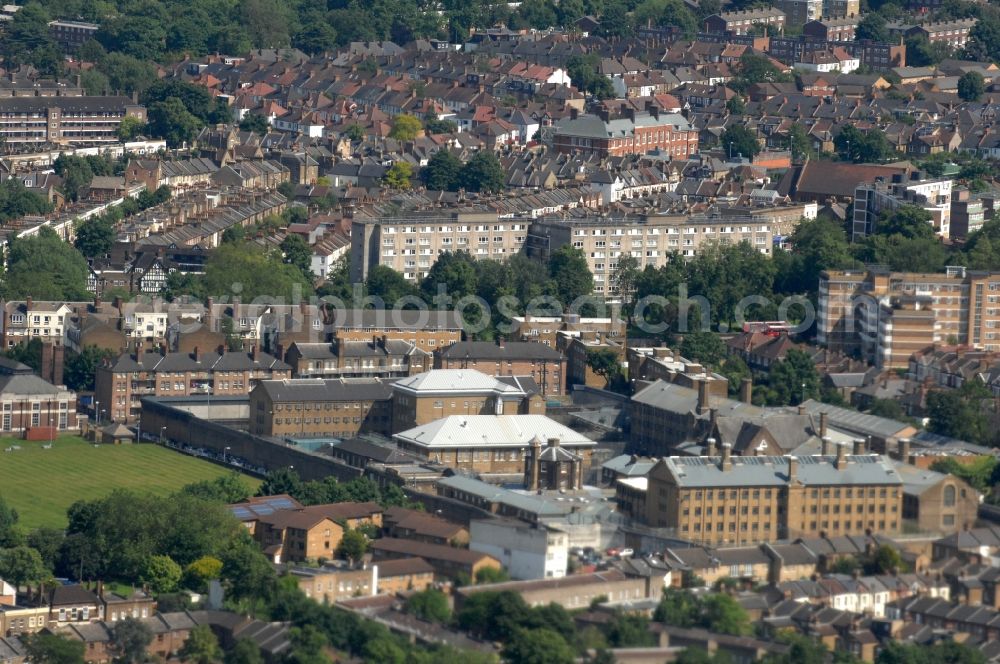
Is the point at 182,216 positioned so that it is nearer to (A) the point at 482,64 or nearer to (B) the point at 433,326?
(B) the point at 433,326

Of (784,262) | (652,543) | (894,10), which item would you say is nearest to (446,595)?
(652,543)

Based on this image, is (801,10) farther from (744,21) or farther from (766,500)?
(766,500)

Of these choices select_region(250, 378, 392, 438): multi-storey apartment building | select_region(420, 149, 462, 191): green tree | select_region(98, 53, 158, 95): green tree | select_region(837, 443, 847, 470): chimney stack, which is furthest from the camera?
select_region(98, 53, 158, 95): green tree

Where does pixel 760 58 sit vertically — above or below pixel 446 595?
above

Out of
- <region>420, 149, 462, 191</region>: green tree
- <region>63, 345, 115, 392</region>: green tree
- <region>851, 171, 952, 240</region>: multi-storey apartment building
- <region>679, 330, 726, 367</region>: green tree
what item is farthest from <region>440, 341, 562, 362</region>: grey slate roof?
<region>420, 149, 462, 191</region>: green tree

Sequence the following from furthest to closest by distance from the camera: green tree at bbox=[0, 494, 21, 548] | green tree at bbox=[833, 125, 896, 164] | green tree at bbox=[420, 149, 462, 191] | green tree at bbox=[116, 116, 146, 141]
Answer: green tree at bbox=[116, 116, 146, 141] → green tree at bbox=[833, 125, 896, 164] → green tree at bbox=[420, 149, 462, 191] → green tree at bbox=[0, 494, 21, 548]

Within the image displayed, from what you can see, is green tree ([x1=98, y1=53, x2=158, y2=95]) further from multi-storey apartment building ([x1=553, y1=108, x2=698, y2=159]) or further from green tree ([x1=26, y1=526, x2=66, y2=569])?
green tree ([x1=26, y1=526, x2=66, y2=569])

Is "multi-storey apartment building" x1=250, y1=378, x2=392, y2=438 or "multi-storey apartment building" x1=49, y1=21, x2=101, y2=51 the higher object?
"multi-storey apartment building" x1=49, y1=21, x2=101, y2=51
